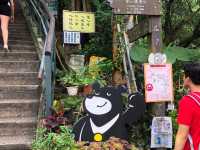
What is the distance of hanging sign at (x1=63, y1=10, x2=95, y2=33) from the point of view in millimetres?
10266

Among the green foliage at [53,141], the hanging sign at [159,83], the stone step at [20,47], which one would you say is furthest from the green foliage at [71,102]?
the stone step at [20,47]

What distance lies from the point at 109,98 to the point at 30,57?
2.62 metres

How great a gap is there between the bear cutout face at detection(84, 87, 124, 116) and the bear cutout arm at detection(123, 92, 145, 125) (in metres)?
0.20

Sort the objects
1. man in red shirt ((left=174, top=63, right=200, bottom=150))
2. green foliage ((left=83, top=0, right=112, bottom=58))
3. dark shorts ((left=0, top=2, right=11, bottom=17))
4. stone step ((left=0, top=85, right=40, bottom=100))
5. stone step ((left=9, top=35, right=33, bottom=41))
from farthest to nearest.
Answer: green foliage ((left=83, top=0, right=112, bottom=58)) → stone step ((left=9, top=35, right=33, bottom=41)) → dark shorts ((left=0, top=2, right=11, bottom=17)) → stone step ((left=0, top=85, right=40, bottom=100)) → man in red shirt ((left=174, top=63, right=200, bottom=150))

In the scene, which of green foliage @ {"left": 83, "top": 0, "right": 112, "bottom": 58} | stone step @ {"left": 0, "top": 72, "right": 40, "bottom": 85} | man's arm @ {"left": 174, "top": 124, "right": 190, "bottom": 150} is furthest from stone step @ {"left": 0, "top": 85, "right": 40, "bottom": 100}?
man's arm @ {"left": 174, "top": 124, "right": 190, "bottom": 150}

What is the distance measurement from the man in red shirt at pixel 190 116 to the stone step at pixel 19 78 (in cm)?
417

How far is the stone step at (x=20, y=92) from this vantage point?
7582mm

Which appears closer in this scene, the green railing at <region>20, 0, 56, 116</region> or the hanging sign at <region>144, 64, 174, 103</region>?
the hanging sign at <region>144, 64, 174, 103</region>

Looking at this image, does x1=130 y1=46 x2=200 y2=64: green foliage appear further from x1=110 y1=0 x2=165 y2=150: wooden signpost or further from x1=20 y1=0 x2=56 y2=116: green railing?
x1=20 y1=0 x2=56 y2=116: green railing

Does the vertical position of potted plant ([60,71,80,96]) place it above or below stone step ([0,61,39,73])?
below

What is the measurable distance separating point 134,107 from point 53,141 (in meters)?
1.57

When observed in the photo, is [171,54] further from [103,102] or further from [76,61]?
[76,61]

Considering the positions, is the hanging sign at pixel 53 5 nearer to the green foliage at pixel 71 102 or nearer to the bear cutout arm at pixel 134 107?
the green foliage at pixel 71 102

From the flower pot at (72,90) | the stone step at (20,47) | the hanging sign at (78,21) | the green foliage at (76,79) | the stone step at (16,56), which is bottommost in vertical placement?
the flower pot at (72,90)
